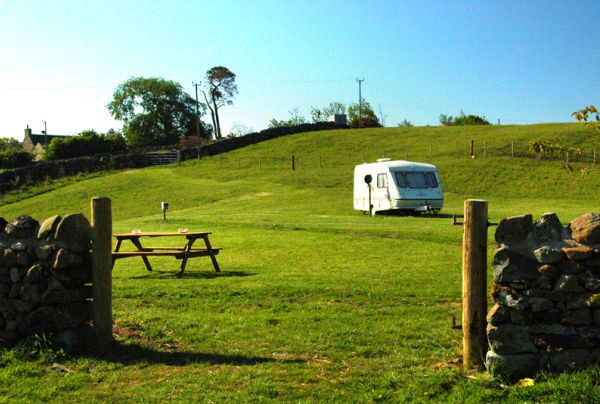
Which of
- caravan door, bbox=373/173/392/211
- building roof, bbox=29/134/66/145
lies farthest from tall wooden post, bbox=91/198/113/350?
building roof, bbox=29/134/66/145

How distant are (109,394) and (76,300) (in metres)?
1.62

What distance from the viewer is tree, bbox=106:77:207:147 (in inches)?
3447

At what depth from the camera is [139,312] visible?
8.21 metres

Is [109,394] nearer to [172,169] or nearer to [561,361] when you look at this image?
[561,361]

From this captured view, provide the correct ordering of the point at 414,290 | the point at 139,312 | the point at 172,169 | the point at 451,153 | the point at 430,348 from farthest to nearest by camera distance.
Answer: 1. the point at 172,169
2. the point at 451,153
3. the point at 414,290
4. the point at 139,312
5. the point at 430,348

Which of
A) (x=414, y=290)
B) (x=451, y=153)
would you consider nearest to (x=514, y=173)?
(x=451, y=153)

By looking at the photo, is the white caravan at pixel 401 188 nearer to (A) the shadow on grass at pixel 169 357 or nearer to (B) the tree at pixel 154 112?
(A) the shadow on grass at pixel 169 357

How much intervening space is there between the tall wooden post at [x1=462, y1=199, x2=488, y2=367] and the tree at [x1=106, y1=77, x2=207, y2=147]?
3293 inches

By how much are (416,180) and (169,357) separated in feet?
72.6

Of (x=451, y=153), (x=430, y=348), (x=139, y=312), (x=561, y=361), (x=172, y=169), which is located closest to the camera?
(x=561, y=361)

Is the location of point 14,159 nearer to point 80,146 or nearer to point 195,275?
point 80,146

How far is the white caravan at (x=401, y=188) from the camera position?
26734mm

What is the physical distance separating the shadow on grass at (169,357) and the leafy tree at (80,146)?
209ft

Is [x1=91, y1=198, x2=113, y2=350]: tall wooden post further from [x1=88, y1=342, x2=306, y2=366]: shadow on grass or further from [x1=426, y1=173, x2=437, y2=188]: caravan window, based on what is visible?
[x1=426, y1=173, x2=437, y2=188]: caravan window
